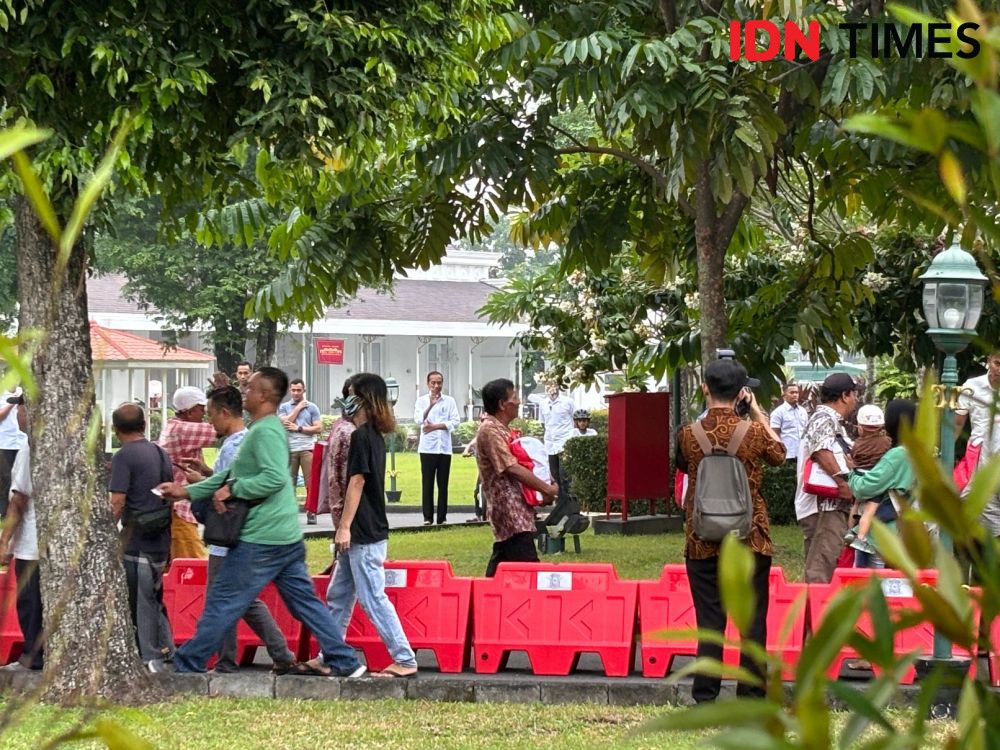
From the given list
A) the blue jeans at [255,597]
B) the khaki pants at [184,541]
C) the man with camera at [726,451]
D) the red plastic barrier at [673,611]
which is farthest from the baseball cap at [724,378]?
the khaki pants at [184,541]

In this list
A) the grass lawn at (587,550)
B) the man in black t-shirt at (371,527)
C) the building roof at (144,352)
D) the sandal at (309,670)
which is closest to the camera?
the man in black t-shirt at (371,527)

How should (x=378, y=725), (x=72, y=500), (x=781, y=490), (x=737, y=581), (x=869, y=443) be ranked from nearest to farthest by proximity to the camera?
(x=737, y=581)
(x=378, y=725)
(x=72, y=500)
(x=869, y=443)
(x=781, y=490)

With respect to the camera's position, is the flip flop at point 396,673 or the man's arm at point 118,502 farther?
the man's arm at point 118,502

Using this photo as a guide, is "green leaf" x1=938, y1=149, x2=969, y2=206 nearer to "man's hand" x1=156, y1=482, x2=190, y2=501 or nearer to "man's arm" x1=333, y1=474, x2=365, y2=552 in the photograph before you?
"man's arm" x1=333, y1=474, x2=365, y2=552

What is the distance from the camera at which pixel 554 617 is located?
921 centimetres

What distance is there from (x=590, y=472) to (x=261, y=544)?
42.9 ft

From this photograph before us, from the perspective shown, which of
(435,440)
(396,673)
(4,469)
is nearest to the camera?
(396,673)

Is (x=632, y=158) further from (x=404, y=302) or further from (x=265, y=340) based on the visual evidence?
(x=404, y=302)

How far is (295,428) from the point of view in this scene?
64.9 feet

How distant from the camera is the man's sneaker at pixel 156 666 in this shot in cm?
880

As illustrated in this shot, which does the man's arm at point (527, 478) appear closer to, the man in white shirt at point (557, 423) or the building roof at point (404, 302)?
the man in white shirt at point (557, 423)

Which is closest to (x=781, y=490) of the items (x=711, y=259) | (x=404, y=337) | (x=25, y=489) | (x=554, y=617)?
(x=711, y=259)

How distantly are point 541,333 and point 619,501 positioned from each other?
257 cm

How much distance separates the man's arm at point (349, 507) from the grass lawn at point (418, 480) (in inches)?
632
